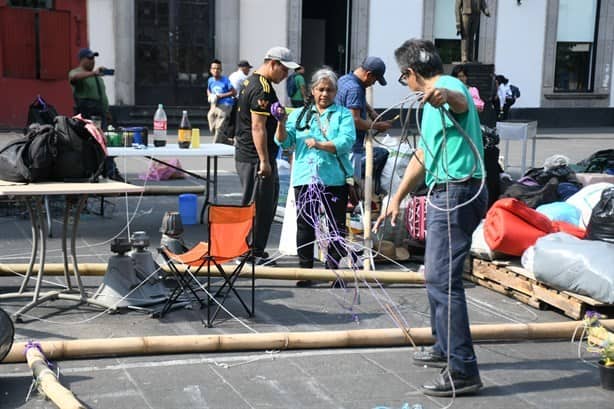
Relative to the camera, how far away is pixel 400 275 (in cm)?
712

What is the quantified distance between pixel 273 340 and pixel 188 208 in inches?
174

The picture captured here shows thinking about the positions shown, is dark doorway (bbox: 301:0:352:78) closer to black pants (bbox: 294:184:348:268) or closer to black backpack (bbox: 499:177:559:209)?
black backpack (bbox: 499:177:559:209)

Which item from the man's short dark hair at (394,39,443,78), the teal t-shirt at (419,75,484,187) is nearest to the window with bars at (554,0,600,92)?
the man's short dark hair at (394,39,443,78)

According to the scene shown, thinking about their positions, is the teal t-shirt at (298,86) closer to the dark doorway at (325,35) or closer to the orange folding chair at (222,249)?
the dark doorway at (325,35)

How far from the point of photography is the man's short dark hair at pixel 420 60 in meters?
4.78

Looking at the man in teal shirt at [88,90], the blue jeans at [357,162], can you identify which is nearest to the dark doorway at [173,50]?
the man in teal shirt at [88,90]

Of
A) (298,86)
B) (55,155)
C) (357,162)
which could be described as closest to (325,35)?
(298,86)

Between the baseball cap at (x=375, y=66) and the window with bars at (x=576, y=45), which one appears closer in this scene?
the baseball cap at (x=375, y=66)

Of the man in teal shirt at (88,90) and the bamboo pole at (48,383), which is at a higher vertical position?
the man in teal shirt at (88,90)

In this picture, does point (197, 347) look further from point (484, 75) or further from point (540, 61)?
point (540, 61)

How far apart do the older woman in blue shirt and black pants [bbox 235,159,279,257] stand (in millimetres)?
324

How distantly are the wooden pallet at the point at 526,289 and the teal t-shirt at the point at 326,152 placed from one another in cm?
145

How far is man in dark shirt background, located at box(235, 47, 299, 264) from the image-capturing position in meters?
7.06

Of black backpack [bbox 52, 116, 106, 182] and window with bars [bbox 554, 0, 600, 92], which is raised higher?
window with bars [bbox 554, 0, 600, 92]
